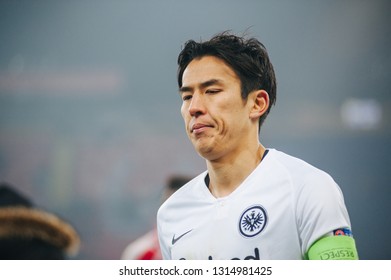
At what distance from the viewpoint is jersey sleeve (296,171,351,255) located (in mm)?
1997

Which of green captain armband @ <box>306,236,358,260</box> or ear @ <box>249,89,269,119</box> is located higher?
ear @ <box>249,89,269,119</box>

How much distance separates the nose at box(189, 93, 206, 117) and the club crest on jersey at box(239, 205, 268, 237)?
17.4 inches

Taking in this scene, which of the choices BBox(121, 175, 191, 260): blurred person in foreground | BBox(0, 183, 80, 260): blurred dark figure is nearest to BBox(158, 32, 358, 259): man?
BBox(121, 175, 191, 260): blurred person in foreground

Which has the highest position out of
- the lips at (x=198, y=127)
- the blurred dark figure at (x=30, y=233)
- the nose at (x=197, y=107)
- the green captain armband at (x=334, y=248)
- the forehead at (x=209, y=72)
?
the forehead at (x=209, y=72)

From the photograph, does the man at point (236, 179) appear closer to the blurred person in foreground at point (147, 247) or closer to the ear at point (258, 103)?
the ear at point (258, 103)

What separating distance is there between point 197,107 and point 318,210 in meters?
0.65

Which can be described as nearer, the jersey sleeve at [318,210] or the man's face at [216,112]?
the jersey sleeve at [318,210]

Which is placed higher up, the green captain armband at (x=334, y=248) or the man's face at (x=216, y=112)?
the man's face at (x=216, y=112)

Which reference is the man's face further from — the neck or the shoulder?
the shoulder

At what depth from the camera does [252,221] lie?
219 centimetres

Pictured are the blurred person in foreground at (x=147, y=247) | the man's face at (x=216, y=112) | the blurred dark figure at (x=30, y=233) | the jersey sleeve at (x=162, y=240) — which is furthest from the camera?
the blurred person in foreground at (x=147, y=247)

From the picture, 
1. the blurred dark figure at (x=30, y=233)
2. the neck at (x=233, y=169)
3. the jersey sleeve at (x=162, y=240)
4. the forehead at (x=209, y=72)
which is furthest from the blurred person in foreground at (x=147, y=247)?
the blurred dark figure at (x=30, y=233)

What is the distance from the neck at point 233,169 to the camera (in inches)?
91.4

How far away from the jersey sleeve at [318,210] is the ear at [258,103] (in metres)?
0.40
